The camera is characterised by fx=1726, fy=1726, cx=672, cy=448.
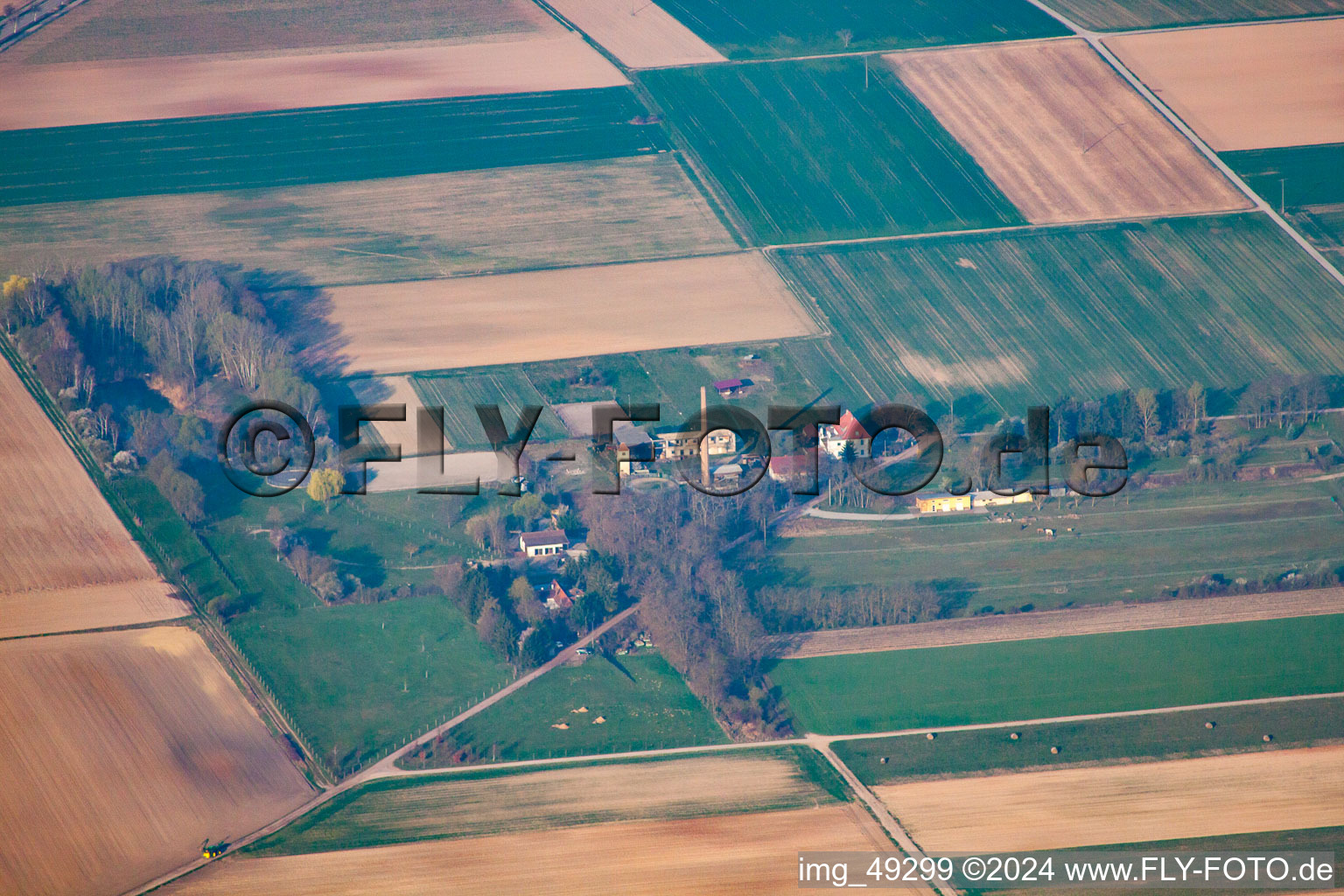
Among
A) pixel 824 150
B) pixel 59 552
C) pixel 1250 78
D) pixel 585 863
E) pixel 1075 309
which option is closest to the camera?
pixel 585 863

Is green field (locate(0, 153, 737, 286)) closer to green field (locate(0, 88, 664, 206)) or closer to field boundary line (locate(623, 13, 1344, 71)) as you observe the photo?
green field (locate(0, 88, 664, 206))

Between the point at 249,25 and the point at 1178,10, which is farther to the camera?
the point at 249,25

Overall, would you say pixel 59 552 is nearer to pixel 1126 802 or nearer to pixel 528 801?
pixel 528 801

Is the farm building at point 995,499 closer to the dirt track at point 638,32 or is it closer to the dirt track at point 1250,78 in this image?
the dirt track at point 1250,78

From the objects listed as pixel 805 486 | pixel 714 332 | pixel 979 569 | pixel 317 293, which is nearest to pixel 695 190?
pixel 714 332

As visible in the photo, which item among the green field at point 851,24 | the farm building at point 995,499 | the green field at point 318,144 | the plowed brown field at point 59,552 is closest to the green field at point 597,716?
the plowed brown field at point 59,552

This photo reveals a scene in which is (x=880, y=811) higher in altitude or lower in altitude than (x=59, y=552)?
lower

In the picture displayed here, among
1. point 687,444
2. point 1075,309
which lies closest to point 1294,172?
point 1075,309
